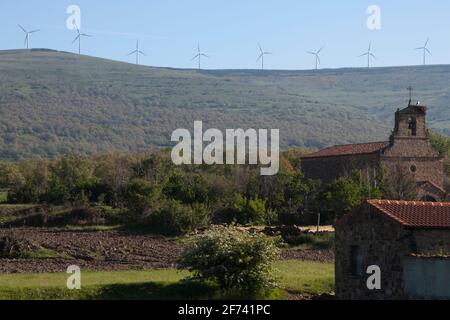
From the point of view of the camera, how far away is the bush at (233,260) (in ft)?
94.2

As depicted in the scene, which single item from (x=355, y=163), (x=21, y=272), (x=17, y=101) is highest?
(x=17, y=101)

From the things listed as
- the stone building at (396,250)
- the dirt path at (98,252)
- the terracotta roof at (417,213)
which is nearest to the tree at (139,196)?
the dirt path at (98,252)

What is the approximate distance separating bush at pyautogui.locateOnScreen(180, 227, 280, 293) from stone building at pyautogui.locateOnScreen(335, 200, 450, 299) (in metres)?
2.71

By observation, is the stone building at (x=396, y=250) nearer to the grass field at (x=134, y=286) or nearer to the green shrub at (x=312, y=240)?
the grass field at (x=134, y=286)

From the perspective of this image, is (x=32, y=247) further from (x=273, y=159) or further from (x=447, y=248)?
(x=273, y=159)

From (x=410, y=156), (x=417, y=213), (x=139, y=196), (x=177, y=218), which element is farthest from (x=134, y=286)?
(x=410, y=156)

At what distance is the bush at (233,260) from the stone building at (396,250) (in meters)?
2.71

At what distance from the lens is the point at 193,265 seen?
29516 millimetres

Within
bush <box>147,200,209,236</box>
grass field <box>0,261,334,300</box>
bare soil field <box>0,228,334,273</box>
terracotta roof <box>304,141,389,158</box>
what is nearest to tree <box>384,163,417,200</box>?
terracotta roof <box>304,141,389,158</box>

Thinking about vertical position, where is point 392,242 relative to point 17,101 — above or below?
below
